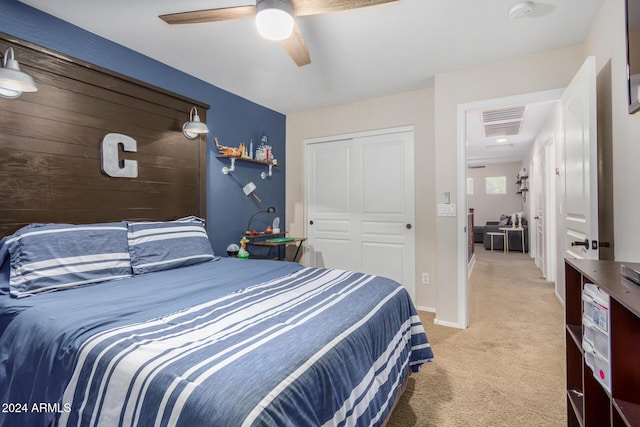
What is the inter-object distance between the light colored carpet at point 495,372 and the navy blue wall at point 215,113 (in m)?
2.37

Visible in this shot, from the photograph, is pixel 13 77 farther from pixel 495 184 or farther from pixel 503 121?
pixel 495 184

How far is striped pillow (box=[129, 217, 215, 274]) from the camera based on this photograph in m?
2.17

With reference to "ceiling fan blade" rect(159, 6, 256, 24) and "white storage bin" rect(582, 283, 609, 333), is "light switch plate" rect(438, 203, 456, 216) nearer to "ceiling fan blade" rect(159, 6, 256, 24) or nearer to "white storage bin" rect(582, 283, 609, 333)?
"white storage bin" rect(582, 283, 609, 333)

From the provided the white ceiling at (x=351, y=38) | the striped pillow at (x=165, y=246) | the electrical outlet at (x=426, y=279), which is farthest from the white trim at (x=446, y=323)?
the white ceiling at (x=351, y=38)

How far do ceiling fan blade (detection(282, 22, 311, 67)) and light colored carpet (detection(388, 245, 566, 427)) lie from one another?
2.32 m

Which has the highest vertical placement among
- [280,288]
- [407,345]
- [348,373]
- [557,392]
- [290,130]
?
[290,130]

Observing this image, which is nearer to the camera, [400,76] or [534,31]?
[534,31]

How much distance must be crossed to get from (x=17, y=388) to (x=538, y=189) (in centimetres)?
701

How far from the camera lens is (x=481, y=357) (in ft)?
7.92

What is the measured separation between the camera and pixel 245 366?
925 millimetres

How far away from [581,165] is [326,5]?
6.20 feet

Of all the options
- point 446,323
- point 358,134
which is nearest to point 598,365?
point 446,323

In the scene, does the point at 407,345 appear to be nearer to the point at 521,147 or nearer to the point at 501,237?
the point at 521,147

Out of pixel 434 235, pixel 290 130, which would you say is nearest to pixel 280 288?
pixel 434 235
